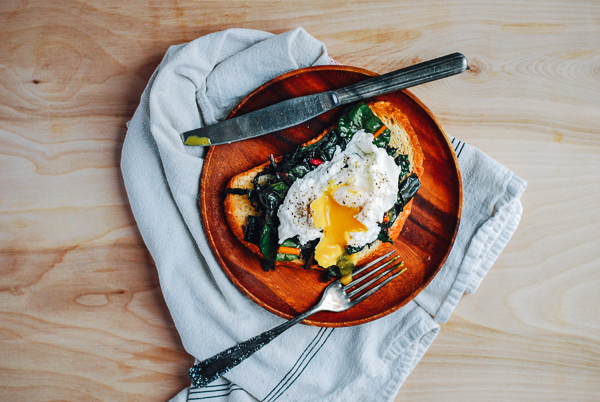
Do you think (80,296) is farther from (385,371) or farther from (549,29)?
(549,29)

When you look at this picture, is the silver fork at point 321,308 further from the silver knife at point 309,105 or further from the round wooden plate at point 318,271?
the silver knife at point 309,105

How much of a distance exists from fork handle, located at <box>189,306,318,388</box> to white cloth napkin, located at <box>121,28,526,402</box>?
0.72ft

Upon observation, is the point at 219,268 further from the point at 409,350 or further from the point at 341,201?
the point at 409,350

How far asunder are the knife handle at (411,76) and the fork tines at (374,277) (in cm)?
116

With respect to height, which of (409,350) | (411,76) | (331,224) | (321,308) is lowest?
(409,350)

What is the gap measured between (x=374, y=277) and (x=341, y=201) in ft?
2.47

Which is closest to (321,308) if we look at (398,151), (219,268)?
(219,268)

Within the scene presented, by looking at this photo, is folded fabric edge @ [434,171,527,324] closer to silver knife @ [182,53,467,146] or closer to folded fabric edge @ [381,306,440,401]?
folded fabric edge @ [381,306,440,401]

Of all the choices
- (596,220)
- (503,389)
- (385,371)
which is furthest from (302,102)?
(503,389)

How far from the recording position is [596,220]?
3.07m

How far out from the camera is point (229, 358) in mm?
2543

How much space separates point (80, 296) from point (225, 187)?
1.55 metres

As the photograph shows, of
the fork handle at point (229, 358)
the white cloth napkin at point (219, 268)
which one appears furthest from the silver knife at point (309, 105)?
the fork handle at point (229, 358)

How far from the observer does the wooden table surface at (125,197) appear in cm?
302
